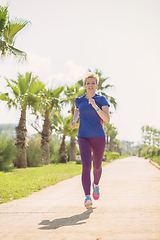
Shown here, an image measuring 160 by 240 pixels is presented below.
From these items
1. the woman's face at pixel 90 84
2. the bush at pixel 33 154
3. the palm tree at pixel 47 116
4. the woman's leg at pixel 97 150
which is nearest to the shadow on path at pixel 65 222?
the woman's leg at pixel 97 150

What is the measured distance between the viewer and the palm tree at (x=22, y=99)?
15734 millimetres

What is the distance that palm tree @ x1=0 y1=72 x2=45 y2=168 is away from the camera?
15.7 m

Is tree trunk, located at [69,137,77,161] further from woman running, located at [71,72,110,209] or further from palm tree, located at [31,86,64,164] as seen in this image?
woman running, located at [71,72,110,209]

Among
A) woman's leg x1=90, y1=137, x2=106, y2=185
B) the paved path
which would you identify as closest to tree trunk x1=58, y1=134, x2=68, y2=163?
the paved path

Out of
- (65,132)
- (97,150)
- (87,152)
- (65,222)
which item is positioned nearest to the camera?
(65,222)

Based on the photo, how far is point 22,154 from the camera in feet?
52.6

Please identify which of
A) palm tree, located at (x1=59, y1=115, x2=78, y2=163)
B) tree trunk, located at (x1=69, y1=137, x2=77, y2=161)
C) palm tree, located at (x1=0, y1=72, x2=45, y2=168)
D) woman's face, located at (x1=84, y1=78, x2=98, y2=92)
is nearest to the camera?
woman's face, located at (x1=84, y1=78, x2=98, y2=92)

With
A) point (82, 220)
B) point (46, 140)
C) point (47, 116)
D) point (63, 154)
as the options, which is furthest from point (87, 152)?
point (63, 154)

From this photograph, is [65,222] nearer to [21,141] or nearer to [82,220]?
[82,220]

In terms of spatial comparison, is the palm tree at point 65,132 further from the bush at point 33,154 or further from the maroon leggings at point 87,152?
the maroon leggings at point 87,152

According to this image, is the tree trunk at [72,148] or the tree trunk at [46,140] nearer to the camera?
the tree trunk at [46,140]

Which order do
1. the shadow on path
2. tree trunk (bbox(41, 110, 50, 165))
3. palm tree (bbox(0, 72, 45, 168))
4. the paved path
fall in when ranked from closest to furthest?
the paved path → the shadow on path → palm tree (bbox(0, 72, 45, 168)) → tree trunk (bbox(41, 110, 50, 165))

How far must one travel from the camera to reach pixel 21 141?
52.8 ft

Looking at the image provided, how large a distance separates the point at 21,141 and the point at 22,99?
254 cm
